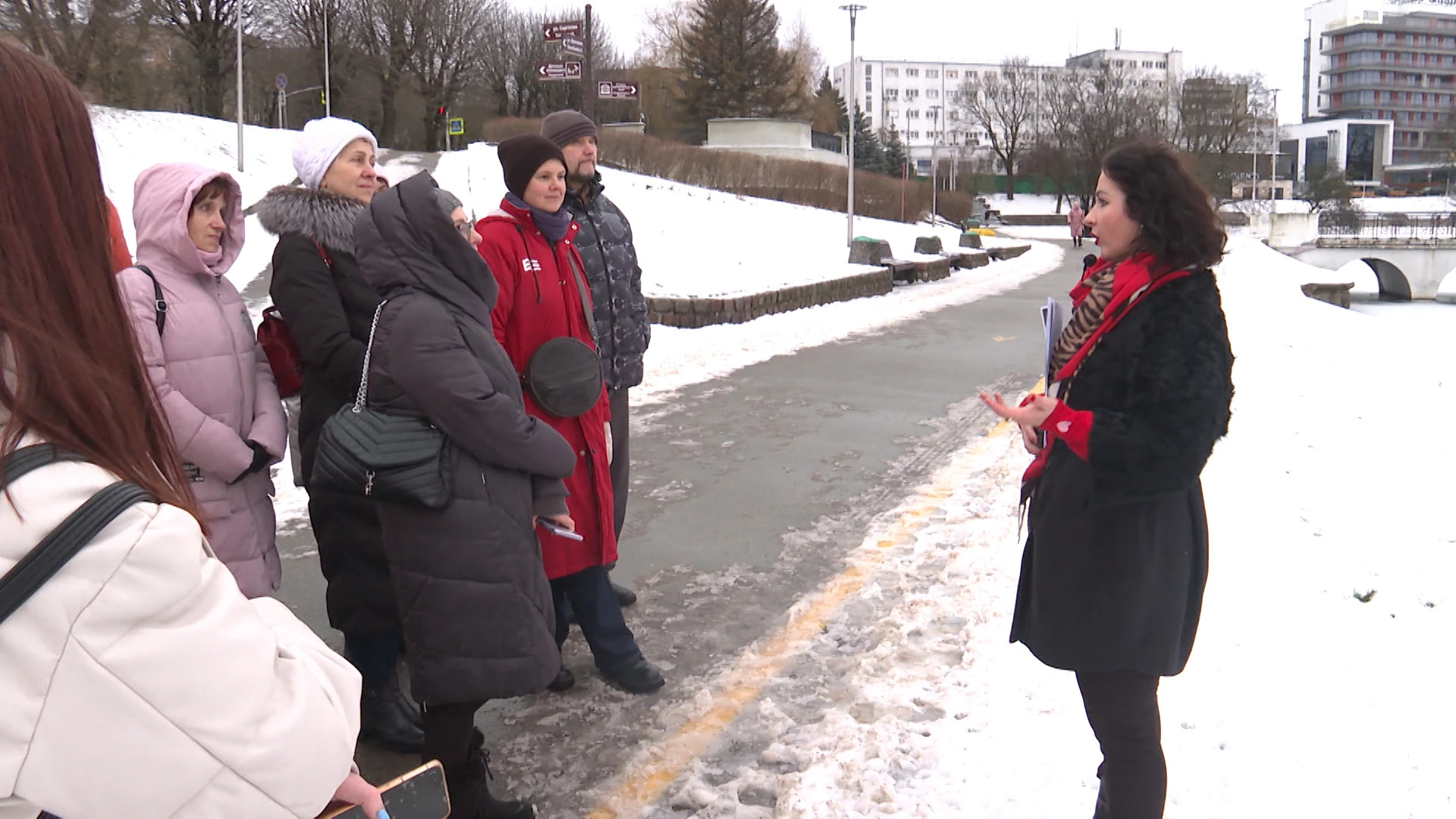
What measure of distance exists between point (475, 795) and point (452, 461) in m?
1.01

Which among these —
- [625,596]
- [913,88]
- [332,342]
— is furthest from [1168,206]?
[913,88]

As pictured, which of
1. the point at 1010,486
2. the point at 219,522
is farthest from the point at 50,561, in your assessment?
the point at 1010,486

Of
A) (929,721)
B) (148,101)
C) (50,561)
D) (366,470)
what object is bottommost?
(929,721)

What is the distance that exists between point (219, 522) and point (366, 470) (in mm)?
789

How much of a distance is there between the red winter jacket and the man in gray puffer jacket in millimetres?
345

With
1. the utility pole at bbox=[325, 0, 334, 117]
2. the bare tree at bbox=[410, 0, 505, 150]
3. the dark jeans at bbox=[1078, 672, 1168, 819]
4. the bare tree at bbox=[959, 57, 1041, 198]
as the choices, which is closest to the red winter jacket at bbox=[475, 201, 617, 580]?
the dark jeans at bbox=[1078, 672, 1168, 819]

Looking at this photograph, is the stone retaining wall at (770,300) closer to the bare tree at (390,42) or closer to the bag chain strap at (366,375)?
the bag chain strap at (366,375)

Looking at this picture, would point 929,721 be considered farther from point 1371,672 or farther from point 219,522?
point 219,522

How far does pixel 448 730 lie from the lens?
3133 mm

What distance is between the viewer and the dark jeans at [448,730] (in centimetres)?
311

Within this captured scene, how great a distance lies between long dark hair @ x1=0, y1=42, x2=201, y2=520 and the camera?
1.13 m

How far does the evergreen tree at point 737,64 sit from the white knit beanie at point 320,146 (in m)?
48.0

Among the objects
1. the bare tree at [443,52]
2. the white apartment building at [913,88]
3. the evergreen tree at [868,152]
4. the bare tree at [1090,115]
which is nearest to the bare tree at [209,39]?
the bare tree at [443,52]

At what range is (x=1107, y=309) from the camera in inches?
108
